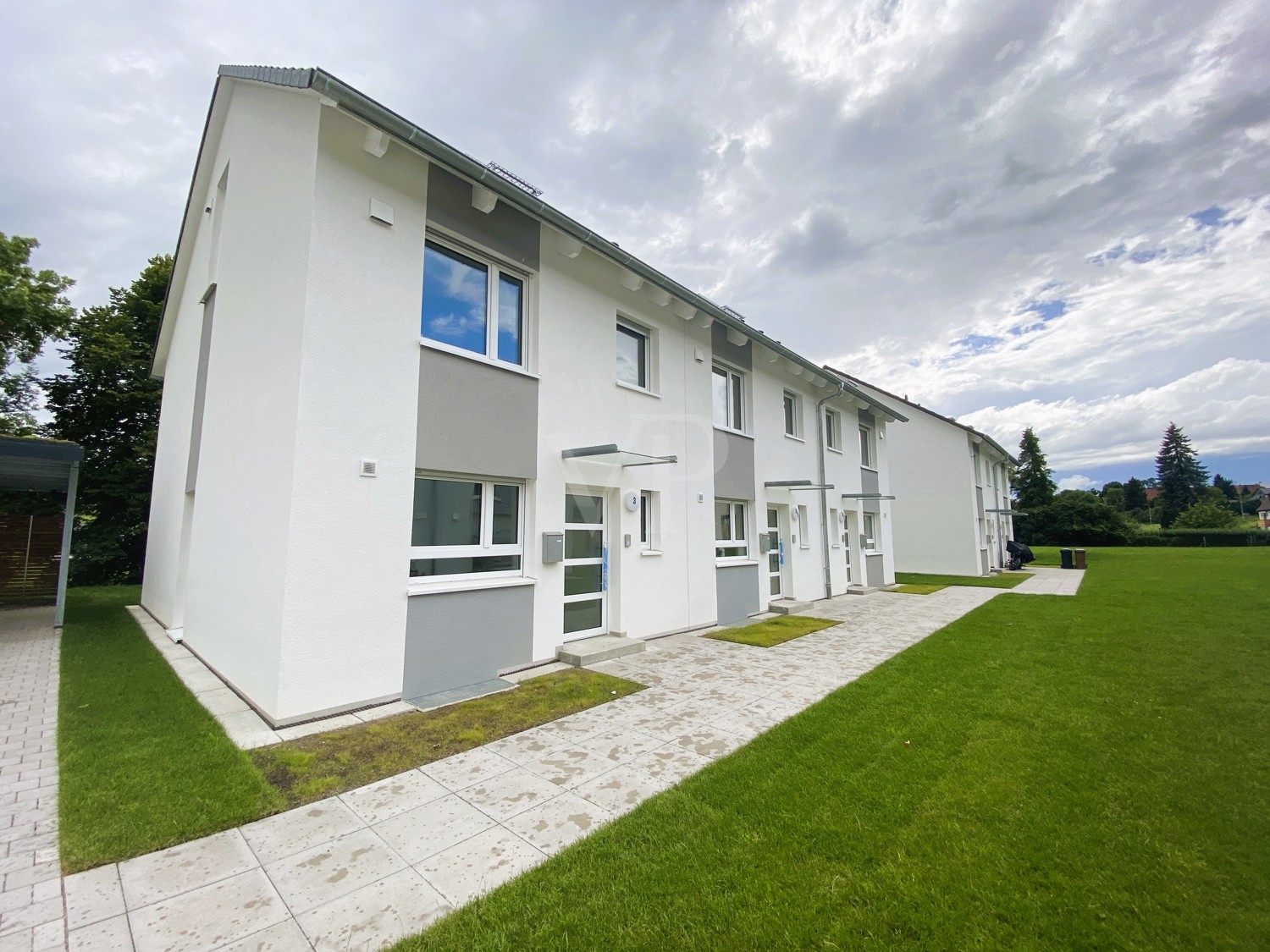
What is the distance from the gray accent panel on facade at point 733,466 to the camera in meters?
10.5

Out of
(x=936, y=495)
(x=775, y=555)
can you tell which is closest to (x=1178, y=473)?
(x=936, y=495)

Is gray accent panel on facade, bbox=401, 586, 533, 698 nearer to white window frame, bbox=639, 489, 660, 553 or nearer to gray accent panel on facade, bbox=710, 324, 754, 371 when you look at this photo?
white window frame, bbox=639, 489, 660, 553

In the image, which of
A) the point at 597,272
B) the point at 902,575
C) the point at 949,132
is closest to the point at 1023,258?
the point at 949,132

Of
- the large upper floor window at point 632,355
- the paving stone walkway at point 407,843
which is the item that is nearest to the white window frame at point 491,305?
the large upper floor window at point 632,355

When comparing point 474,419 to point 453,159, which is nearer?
point 453,159

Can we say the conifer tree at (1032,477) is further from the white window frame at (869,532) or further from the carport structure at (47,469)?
the carport structure at (47,469)

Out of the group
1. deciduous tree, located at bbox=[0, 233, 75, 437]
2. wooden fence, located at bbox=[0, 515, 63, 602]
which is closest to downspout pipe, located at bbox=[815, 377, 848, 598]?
wooden fence, located at bbox=[0, 515, 63, 602]

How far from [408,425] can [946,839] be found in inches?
223

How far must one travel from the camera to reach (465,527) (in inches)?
249

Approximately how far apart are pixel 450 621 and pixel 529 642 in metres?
1.25

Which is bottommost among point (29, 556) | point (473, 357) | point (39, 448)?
point (29, 556)

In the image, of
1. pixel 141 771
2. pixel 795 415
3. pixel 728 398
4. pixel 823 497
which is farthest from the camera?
pixel 823 497

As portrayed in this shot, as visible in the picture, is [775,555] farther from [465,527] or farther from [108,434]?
[108,434]

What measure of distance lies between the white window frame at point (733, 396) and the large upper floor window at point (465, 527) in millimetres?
5393
